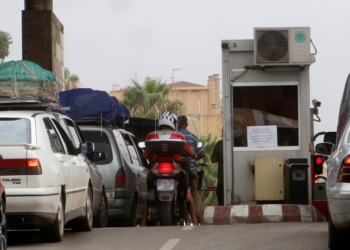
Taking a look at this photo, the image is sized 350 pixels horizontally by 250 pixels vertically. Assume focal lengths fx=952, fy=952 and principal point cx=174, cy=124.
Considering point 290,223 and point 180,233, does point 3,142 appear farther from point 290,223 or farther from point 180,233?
point 290,223

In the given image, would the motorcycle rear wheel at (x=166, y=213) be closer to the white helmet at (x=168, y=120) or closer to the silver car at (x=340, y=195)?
the white helmet at (x=168, y=120)

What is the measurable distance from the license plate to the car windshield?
2853mm

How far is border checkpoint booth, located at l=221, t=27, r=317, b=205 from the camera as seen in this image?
15094 millimetres

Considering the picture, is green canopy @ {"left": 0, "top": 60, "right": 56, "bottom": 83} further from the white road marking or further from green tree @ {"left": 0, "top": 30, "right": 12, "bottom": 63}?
green tree @ {"left": 0, "top": 30, "right": 12, "bottom": 63}

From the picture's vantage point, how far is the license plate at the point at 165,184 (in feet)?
42.3

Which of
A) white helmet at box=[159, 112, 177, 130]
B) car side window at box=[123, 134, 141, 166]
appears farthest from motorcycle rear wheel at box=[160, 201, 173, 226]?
car side window at box=[123, 134, 141, 166]

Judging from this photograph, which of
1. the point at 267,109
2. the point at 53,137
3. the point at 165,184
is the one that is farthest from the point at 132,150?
the point at 53,137

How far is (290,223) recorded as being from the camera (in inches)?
510

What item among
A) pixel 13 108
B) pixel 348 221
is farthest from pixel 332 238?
pixel 13 108

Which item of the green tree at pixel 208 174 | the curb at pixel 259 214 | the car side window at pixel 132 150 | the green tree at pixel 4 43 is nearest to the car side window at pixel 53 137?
the curb at pixel 259 214

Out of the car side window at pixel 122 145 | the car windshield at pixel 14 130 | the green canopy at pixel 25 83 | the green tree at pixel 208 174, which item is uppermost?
the green canopy at pixel 25 83

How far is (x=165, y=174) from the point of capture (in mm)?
12883

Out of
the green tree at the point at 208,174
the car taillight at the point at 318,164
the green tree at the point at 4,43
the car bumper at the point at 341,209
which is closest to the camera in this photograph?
the car bumper at the point at 341,209

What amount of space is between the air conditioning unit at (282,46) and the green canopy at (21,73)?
3.36 metres
